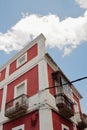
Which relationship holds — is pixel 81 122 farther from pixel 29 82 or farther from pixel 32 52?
pixel 32 52

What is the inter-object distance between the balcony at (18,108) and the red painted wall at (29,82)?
71cm

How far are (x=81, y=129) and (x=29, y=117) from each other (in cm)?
704

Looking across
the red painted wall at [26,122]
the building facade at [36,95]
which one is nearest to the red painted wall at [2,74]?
the building facade at [36,95]

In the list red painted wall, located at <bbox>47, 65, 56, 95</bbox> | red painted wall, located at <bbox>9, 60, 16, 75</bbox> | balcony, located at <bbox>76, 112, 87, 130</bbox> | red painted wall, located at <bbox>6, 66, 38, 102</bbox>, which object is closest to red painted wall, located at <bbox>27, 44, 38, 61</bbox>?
red painted wall, located at <bbox>6, 66, 38, 102</bbox>

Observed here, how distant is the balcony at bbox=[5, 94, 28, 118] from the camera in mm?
15094

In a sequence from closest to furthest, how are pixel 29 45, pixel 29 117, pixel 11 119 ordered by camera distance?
pixel 29 117 < pixel 11 119 < pixel 29 45

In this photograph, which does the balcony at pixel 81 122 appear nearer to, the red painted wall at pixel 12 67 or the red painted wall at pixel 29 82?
the red painted wall at pixel 29 82

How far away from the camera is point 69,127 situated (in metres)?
16.8

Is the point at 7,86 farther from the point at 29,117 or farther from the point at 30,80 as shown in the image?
the point at 29,117

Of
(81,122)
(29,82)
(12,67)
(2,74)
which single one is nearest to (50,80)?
(29,82)

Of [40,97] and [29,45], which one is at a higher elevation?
[29,45]

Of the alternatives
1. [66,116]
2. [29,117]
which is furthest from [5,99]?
[66,116]

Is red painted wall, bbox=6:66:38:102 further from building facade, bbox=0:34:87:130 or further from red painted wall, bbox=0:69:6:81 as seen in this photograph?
red painted wall, bbox=0:69:6:81

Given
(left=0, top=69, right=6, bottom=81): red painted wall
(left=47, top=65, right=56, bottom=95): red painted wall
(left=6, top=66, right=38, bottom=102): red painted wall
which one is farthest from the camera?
(left=0, top=69, right=6, bottom=81): red painted wall
